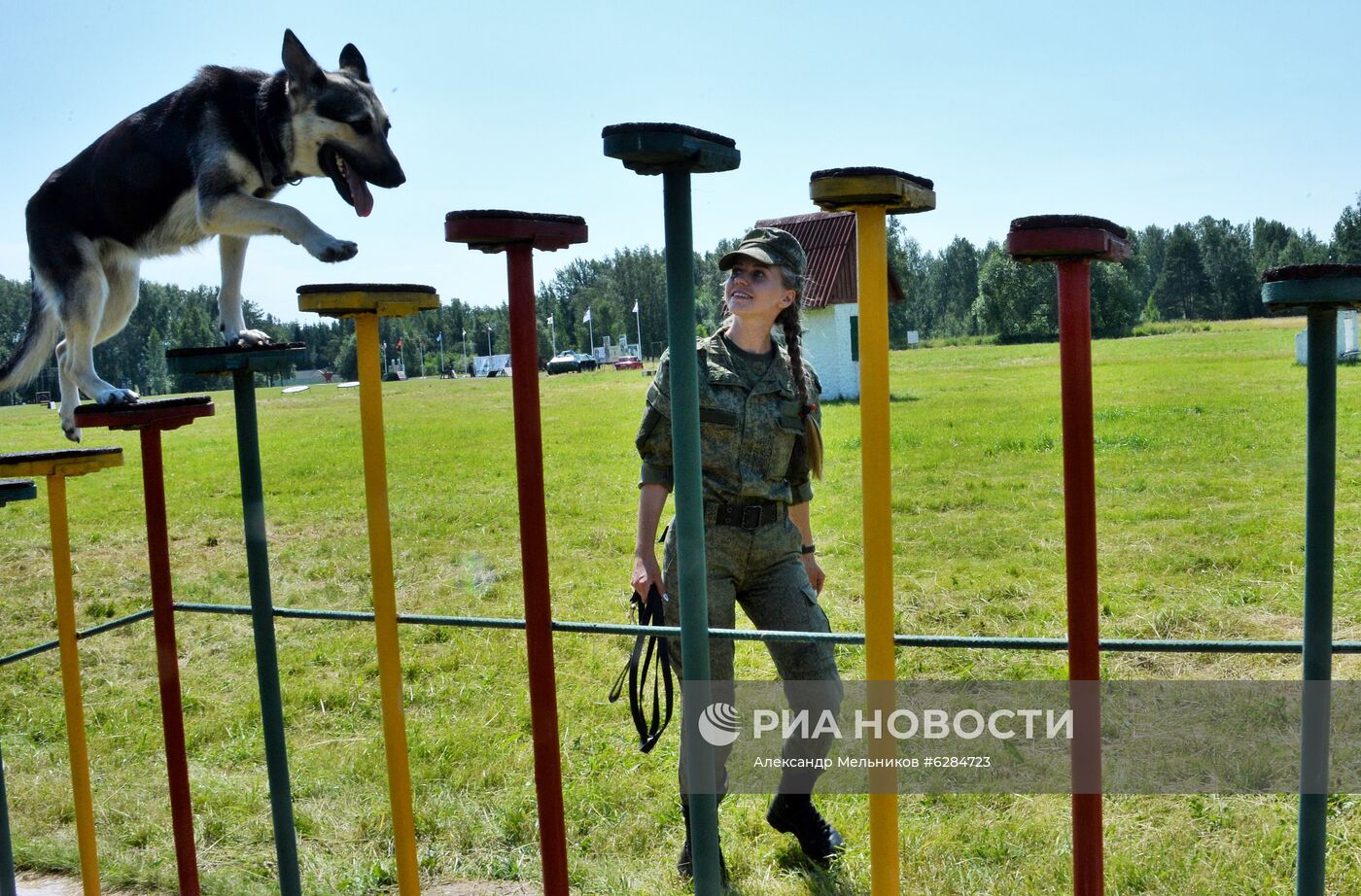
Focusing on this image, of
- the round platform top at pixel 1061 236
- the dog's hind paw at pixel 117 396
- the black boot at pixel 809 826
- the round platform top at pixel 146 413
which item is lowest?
the black boot at pixel 809 826

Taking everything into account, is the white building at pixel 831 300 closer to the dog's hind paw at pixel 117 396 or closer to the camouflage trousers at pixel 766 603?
the camouflage trousers at pixel 766 603

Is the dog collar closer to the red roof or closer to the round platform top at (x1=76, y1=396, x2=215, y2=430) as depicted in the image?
the round platform top at (x1=76, y1=396, x2=215, y2=430)

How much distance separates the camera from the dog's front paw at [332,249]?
2861 millimetres

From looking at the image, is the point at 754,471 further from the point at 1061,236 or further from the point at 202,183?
the point at 1061,236

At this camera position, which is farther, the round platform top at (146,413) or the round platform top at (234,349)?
the round platform top at (146,413)

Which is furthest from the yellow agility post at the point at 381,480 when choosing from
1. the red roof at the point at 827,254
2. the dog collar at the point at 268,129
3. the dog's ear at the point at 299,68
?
the red roof at the point at 827,254

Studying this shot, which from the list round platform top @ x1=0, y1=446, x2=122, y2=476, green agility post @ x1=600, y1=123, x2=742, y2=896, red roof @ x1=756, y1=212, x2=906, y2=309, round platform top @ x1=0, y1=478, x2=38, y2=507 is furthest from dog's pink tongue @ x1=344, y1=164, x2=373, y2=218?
red roof @ x1=756, y1=212, x2=906, y2=309

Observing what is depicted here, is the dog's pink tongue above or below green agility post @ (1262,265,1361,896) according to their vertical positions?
above

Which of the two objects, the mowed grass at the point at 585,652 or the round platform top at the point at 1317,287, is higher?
the round platform top at the point at 1317,287

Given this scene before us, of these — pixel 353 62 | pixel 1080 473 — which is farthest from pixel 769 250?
pixel 1080 473

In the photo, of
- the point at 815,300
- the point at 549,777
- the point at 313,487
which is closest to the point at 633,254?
the point at 815,300

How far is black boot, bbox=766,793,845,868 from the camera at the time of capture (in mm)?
3586

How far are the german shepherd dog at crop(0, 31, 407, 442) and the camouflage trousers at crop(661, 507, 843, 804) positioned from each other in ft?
4.36

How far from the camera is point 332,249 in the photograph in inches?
114
